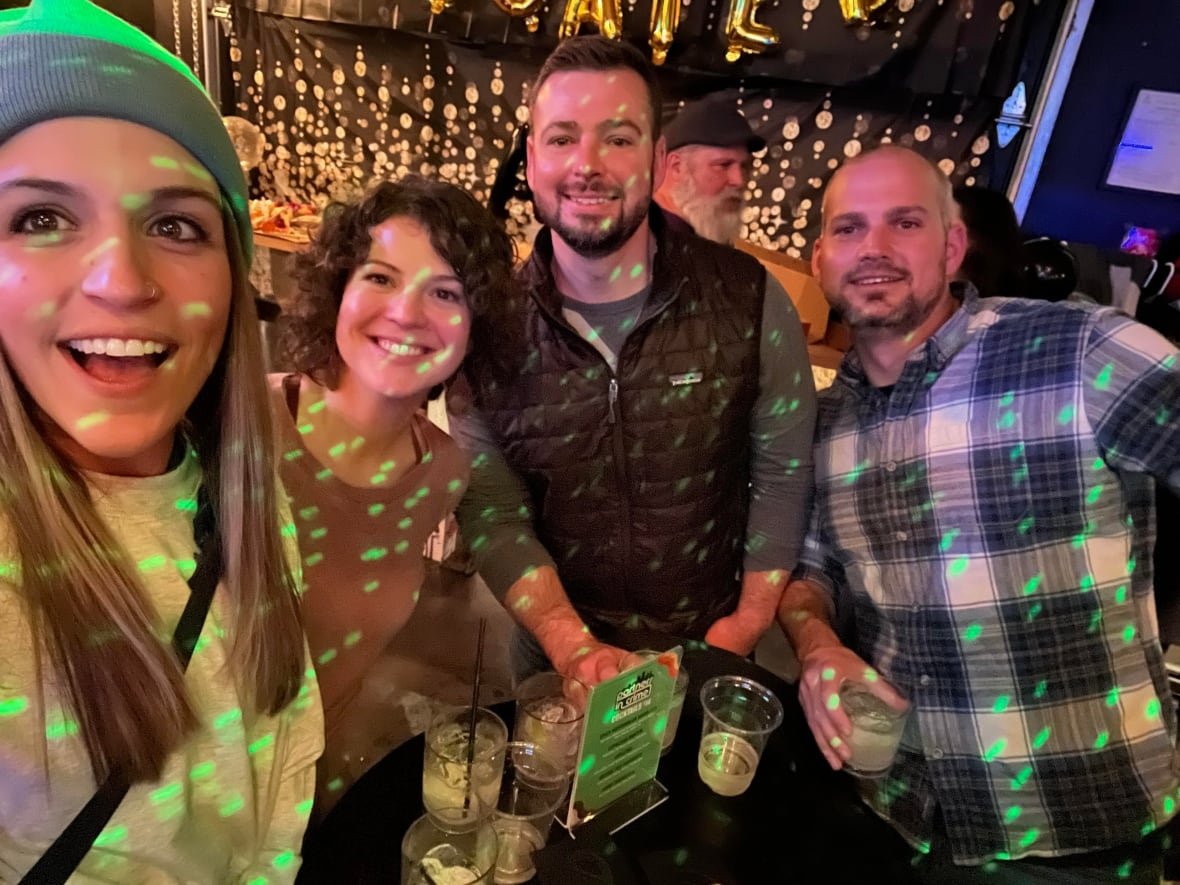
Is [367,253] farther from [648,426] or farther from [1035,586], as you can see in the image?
[1035,586]

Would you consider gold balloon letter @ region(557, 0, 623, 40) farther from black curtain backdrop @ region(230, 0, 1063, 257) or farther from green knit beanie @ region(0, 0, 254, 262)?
green knit beanie @ region(0, 0, 254, 262)

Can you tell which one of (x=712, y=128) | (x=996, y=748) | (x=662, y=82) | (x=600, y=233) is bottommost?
(x=996, y=748)

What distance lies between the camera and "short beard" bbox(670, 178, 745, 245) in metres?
2.60

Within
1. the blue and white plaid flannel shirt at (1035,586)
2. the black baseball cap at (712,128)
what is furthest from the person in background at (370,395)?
the black baseball cap at (712,128)

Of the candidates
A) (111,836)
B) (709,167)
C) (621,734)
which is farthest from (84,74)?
(709,167)

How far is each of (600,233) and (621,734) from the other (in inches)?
34.6

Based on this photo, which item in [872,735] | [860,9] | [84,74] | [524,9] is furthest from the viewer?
[524,9]

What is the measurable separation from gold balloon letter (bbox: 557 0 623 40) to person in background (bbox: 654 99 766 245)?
27.2 inches

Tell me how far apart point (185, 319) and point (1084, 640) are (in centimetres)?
135

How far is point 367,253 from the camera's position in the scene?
127cm

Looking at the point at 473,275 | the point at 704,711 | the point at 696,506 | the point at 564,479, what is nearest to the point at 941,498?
the point at 696,506

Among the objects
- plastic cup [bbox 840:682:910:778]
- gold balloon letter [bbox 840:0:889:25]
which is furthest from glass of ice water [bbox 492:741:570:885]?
gold balloon letter [bbox 840:0:889:25]

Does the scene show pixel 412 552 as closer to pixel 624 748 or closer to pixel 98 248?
pixel 624 748

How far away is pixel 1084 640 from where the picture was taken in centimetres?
123
